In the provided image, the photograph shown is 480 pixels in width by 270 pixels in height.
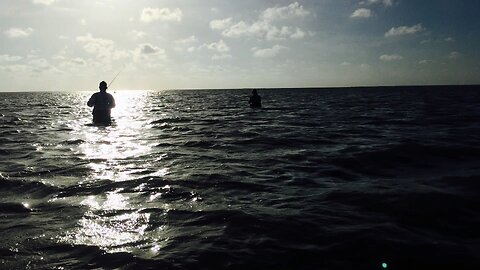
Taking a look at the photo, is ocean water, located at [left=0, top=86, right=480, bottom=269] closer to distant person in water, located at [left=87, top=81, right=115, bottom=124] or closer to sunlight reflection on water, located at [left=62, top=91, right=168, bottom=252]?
sunlight reflection on water, located at [left=62, top=91, right=168, bottom=252]

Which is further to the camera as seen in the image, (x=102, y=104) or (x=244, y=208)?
(x=102, y=104)

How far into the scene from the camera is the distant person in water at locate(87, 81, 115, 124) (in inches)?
695

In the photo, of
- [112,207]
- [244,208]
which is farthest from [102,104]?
[244,208]

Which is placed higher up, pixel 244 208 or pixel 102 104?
pixel 102 104

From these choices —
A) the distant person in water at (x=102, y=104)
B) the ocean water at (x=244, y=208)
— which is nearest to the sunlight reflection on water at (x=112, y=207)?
the ocean water at (x=244, y=208)

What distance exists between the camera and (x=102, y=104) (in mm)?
18469

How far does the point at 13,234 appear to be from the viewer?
518 cm

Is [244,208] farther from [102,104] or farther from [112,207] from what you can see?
[102,104]

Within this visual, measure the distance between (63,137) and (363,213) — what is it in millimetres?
13762

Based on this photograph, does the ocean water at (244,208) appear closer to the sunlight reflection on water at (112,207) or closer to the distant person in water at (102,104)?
the sunlight reflection on water at (112,207)

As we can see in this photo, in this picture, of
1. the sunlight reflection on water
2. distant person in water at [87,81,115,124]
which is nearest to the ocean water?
the sunlight reflection on water

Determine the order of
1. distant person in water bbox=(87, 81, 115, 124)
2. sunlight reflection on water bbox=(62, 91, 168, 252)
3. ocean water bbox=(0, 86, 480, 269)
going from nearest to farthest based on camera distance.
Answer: ocean water bbox=(0, 86, 480, 269) → sunlight reflection on water bbox=(62, 91, 168, 252) → distant person in water bbox=(87, 81, 115, 124)

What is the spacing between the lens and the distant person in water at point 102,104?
57.9 feet

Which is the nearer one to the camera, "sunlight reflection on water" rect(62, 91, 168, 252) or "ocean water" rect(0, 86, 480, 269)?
"ocean water" rect(0, 86, 480, 269)
